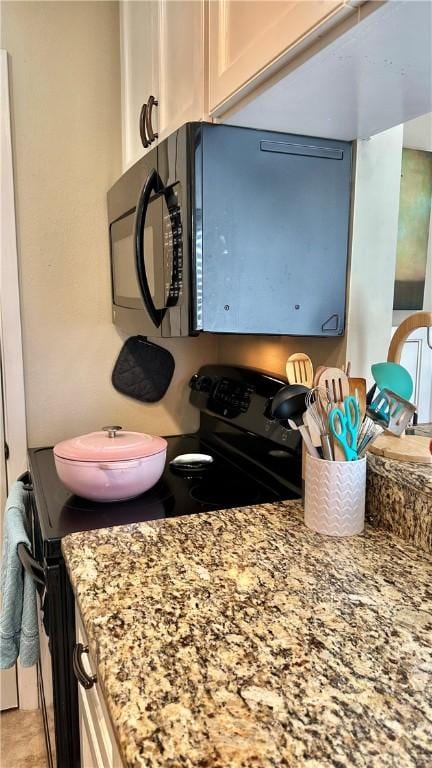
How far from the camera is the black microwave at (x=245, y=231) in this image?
1035 mm

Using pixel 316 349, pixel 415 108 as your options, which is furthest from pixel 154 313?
pixel 415 108

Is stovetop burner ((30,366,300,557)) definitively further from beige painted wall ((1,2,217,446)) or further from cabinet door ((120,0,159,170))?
cabinet door ((120,0,159,170))

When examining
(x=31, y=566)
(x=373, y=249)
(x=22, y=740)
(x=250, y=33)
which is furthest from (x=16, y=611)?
(x=250, y=33)

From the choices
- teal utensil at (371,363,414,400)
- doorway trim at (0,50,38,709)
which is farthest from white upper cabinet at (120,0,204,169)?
teal utensil at (371,363,414,400)

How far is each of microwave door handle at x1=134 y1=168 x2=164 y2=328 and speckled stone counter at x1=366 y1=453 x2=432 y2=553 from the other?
563 mm

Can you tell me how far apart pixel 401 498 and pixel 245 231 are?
22.8 inches

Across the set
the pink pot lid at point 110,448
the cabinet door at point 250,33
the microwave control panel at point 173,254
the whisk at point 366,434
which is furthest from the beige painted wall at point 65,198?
the whisk at point 366,434

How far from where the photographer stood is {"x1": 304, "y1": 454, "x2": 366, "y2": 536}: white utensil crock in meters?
0.96

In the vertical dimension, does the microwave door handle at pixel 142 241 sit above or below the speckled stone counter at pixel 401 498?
above

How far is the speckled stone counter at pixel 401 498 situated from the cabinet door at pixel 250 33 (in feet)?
2.29

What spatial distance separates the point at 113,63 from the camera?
1.71 metres

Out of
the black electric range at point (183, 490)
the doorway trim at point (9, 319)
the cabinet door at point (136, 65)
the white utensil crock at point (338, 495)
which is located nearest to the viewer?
the white utensil crock at point (338, 495)

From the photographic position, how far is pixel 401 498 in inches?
38.0

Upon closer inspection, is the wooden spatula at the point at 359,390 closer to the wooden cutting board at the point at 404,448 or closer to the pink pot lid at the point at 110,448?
the wooden cutting board at the point at 404,448
